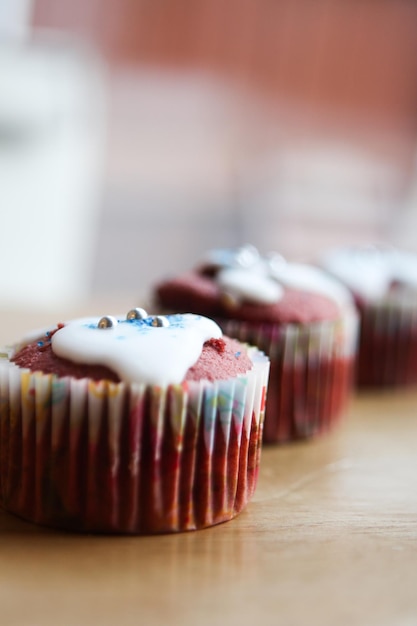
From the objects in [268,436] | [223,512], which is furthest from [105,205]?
[223,512]

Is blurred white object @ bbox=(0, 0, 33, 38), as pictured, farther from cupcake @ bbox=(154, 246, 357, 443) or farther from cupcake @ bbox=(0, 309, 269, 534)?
cupcake @ bbox=(0, 309, 269, 534)

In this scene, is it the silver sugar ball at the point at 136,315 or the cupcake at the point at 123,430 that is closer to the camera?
the cupcake at the point at 123,430

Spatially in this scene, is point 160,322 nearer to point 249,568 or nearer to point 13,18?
point 249,568

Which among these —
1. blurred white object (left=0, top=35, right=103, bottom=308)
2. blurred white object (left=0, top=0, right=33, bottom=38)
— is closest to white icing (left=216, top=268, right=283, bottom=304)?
blurred white object (left=0, top=35, right=103, bottom=308)

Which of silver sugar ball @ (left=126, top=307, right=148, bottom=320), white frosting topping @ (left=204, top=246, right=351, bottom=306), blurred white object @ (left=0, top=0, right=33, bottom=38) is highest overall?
blurred white object @ (left=0, top=0, right=33, bottom=38)

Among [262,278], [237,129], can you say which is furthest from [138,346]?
[237,129]

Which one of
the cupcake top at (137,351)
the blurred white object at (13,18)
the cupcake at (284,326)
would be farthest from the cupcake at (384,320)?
the blurred white object at (13,18)

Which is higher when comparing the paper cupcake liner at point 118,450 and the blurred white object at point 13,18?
the blurred white object at point 13,18

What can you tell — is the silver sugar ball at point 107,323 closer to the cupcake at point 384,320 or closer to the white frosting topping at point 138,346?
the white frosting topping at point 138,346
